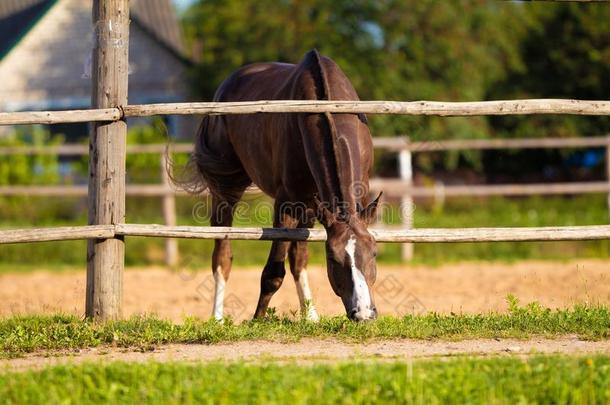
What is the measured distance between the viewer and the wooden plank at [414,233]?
19.7 ft

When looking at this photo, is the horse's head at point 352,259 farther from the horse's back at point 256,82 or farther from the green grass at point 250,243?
the green grass at point 250,243

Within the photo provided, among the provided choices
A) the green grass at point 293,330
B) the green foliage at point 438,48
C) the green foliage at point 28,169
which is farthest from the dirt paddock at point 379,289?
the green foliage at point 438,48

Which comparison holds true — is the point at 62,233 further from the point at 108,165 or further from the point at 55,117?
the point at 55,117

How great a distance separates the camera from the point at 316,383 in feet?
13.9

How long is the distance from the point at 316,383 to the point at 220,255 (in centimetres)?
359

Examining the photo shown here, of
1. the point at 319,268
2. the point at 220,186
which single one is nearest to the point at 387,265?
the point at 319,268

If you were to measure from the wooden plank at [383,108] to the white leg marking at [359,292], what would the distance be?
1.09m

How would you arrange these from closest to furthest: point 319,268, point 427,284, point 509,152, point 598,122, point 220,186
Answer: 1. point 220,186
2. point 427,284
3. point 319,268
4. point 598,122
5. point 509,152

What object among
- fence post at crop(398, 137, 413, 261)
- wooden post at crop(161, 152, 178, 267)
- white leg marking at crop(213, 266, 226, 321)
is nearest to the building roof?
wooden post at crop(161, 152, 178, 267)

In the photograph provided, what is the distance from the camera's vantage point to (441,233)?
6043mm

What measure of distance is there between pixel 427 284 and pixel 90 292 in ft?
17.2

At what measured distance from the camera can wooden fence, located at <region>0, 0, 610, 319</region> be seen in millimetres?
5988

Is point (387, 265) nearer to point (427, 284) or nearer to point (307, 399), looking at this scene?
point (427, 284)

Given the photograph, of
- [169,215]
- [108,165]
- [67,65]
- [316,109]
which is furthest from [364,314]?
[67,65]
